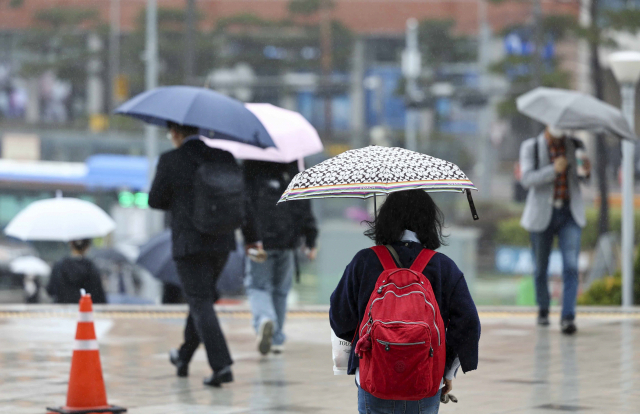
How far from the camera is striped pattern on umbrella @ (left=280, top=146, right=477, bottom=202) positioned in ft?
12.5

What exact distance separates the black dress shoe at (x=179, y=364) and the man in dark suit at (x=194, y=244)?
37cm

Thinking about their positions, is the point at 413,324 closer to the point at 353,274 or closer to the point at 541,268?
the point at 353,274

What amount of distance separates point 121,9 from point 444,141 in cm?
1580

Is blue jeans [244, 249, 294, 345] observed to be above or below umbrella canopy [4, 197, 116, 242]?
below

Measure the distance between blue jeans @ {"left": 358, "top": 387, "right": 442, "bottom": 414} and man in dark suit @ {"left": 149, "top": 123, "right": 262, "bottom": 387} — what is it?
2.97 m

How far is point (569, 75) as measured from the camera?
Answer: 1390 inches

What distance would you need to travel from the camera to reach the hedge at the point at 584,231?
31.3m

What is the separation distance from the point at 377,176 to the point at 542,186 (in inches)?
209

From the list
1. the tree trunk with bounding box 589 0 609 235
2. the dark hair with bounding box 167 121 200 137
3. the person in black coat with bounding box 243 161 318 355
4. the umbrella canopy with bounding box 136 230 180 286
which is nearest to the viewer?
the dark hair with bounding box 167 121 200 137

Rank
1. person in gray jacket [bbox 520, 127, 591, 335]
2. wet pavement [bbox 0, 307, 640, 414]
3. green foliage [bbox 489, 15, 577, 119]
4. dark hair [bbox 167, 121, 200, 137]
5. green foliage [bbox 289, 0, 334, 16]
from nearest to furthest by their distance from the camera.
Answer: wet pavement [bbox 0, 307, 640, 414]
dark hair [bbox 167, 121, 200, 137]
person in gray jacket [bbox 520, 127, 591, 335]
green foliage [bbox 489, 15, 577, 119]
green foliage [bbox 289, 0, 334, 16]

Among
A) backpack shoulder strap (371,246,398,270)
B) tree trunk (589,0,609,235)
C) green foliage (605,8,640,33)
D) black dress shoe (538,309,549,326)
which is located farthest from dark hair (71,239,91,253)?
green foliage (605,8,640,33)

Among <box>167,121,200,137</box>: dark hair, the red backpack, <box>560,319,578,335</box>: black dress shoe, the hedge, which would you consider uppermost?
<box>167,121,200,137</box>: dark hair

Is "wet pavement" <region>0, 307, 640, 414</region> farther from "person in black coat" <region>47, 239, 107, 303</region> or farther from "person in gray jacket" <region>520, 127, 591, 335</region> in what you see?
"person in gray jacket" <region>520, 127, 591, 335</region>

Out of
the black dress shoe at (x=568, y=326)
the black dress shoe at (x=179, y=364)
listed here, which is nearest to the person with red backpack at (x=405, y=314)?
the black dress shoe at (x=179, y=364)
